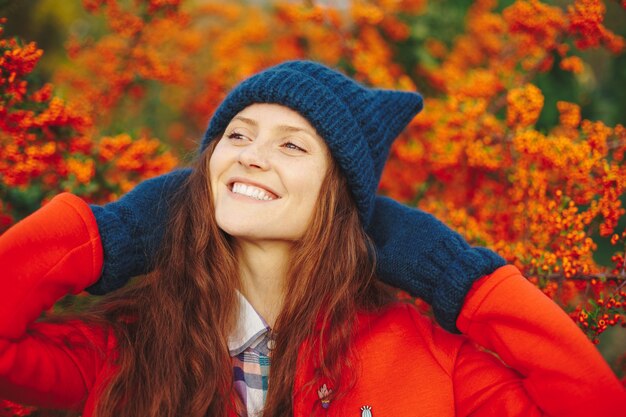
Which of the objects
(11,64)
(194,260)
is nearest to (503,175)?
(194,260)

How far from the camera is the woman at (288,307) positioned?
1.79 metres

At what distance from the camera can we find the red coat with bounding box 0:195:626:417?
5.63 feet

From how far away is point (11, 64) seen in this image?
7.08ft

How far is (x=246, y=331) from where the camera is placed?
2.12 m

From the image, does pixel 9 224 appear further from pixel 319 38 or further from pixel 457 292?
pixel 319 38

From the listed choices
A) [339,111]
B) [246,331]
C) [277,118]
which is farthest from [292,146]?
[246,331]

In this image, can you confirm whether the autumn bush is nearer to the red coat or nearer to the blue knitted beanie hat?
the red coat

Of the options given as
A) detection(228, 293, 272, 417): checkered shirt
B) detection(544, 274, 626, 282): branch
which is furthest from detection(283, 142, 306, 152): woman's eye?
detection(544, 274, 626, 282): branch

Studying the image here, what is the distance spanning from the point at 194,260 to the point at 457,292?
0.98 m

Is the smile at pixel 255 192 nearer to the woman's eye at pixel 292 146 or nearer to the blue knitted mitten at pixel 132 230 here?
the woman's eye at pixel 292 146

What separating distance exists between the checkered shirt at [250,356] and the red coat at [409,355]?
205mm

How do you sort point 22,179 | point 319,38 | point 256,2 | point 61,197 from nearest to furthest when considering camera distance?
point 61,197
point 22,179
point 319,38
point 256,2

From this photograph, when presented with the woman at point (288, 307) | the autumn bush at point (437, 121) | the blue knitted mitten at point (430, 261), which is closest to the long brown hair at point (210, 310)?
the woman at point (288, 307)

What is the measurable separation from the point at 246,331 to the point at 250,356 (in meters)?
0.09
